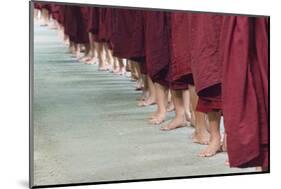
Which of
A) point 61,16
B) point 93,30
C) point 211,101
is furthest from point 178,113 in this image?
point 61,16

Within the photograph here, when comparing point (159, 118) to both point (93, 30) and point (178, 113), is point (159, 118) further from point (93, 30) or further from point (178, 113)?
point (93, 30)

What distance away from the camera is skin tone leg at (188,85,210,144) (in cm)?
226

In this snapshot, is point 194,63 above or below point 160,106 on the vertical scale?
above

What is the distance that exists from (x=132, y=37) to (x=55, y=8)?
32 centimetres

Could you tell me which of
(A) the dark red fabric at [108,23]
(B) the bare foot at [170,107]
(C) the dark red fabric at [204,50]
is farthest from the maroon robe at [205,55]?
(A) the dark red fabric at [108,23]

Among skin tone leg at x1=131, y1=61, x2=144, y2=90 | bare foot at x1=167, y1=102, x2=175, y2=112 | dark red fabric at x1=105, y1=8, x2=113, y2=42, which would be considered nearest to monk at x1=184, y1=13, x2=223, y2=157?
bare foot at x1=167, y1=102, x2=175, y2=112

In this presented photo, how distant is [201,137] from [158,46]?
0.40 m

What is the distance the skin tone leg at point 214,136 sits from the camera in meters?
2.27

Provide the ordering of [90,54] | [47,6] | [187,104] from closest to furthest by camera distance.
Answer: [47,6] → [90,54] → [187,104]

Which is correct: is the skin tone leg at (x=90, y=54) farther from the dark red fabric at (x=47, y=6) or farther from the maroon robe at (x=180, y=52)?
the maroon robe at (x=180, y=52)

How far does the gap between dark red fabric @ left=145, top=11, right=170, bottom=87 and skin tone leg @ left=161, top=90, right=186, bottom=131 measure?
0.06 metres

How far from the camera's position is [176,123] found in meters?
2.24

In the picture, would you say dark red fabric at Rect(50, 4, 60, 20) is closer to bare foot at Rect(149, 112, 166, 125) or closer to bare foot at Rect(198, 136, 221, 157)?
bare foot at Rect(149, 112, 166, 125)

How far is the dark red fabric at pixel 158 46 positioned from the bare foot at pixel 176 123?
0.15 meters
